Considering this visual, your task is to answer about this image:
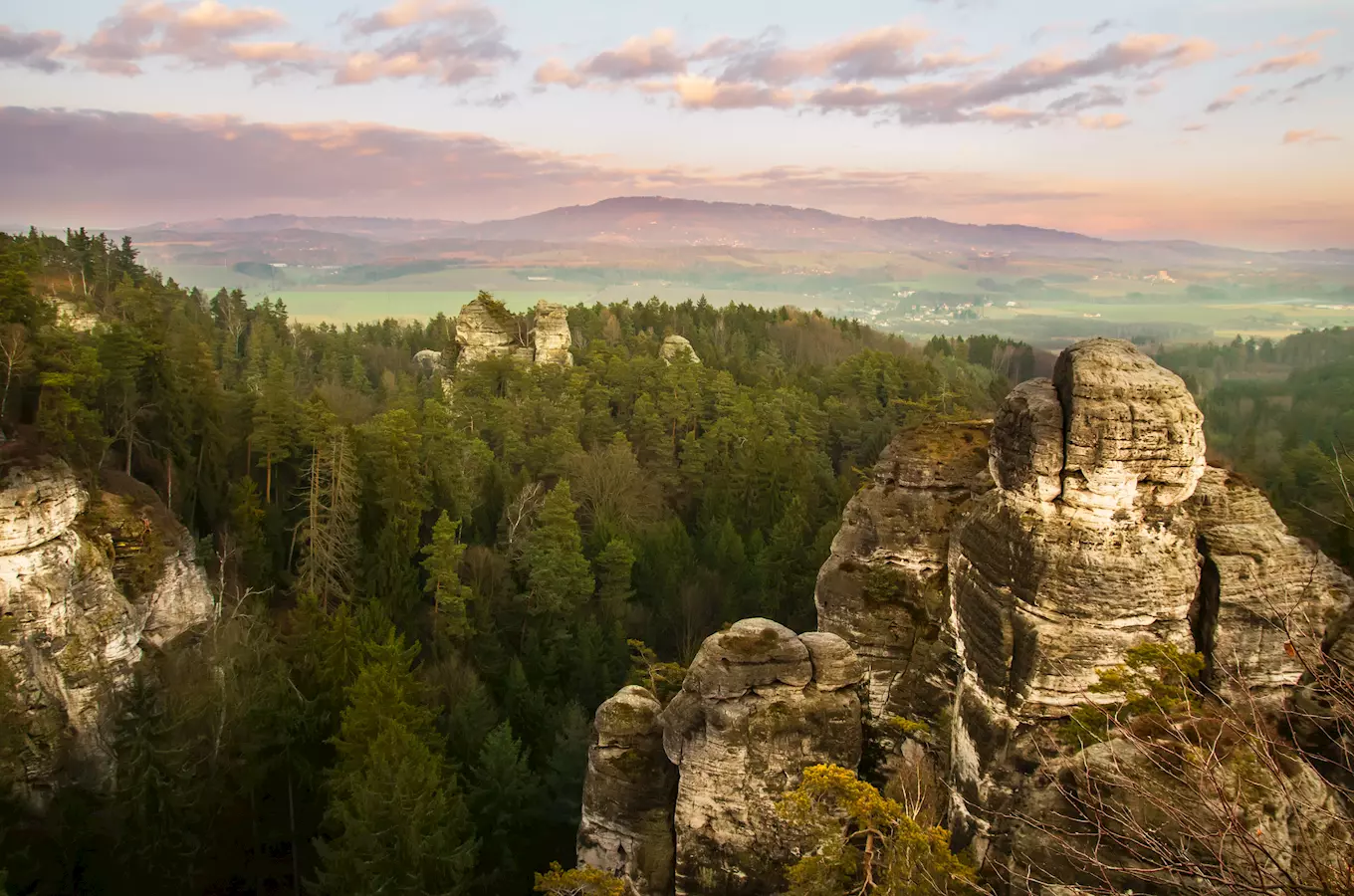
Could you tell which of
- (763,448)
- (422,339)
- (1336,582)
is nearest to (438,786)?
(1336,582)

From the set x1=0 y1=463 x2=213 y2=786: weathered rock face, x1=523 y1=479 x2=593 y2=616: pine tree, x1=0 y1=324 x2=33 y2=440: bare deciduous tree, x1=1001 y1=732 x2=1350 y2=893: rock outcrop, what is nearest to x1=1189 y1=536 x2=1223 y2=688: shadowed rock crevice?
x1=1001 y1=732 x2=1350 y2=893: rock outcrop

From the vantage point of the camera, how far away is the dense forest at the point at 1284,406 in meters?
30.3

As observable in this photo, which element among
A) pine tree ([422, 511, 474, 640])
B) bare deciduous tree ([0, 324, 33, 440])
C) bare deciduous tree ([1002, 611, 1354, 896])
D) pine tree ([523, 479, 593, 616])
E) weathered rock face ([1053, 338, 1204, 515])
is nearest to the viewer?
bare deciduous tree ([1002, 611, 1354, 896])

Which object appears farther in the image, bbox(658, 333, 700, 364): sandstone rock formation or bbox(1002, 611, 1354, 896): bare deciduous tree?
bbox(658, 333, 700, 364): sandstone rock formation

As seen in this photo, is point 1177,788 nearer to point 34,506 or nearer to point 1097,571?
point 1097,571

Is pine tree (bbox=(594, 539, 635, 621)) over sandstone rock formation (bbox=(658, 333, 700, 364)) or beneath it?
beneath

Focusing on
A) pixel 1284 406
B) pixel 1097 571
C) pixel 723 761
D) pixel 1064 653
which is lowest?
pixel 723 761

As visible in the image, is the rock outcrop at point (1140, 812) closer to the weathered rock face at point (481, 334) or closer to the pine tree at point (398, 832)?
the pine tree at point (398, 832)

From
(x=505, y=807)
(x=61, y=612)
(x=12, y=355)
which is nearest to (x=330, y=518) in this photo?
(x=61, y=612)

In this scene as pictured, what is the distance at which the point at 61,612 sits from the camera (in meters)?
23.1

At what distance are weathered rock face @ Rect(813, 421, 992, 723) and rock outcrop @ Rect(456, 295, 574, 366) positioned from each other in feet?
142

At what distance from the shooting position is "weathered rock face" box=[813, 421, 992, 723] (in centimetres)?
1803

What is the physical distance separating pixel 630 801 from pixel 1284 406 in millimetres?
47619

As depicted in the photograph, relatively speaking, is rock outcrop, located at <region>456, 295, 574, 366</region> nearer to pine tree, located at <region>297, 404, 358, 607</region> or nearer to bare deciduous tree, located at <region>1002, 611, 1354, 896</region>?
pine tree, located at <region>297, 404, 358, 607</region>
